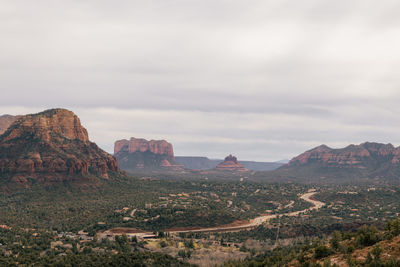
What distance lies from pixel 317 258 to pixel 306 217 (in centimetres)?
11672

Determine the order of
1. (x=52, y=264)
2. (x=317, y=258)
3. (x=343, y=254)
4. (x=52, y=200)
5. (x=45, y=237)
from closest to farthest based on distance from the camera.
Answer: (x=343, y=254) → (x=317, y=258) → (x=52, y=264) → (x=45, y=237) → (x=52, y=200)

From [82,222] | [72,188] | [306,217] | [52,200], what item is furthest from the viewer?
[72,188]

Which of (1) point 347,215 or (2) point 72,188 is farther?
(2) point 72,188

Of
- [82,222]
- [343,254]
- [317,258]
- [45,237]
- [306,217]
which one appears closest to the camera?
[343,254]

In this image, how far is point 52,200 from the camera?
575 ft

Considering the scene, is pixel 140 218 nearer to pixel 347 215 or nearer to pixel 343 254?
pixel 347 215

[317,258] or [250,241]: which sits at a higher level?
[317,258]

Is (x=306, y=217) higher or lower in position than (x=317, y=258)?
lower

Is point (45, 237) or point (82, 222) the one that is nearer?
point (45, 237)

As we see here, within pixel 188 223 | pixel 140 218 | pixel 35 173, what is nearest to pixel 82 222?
pixel 140 218

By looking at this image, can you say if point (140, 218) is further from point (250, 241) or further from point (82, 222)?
point (250, 241)

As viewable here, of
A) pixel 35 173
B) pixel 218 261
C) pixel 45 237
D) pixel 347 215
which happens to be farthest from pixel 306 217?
pixel 35 173

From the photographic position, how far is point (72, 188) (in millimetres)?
196250

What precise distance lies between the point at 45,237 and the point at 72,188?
88.8 metres
